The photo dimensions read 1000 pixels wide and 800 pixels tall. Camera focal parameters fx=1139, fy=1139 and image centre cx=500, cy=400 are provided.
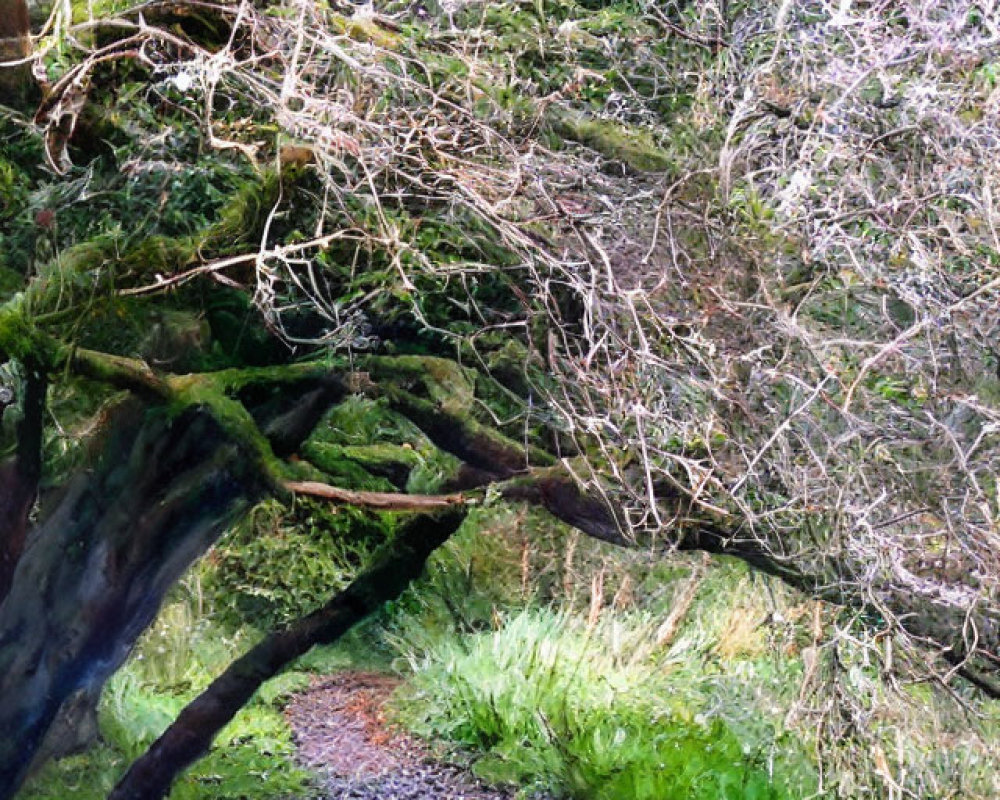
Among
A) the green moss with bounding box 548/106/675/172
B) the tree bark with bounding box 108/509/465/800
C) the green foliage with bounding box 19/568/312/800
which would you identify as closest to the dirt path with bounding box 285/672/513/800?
the green foliage with bounding box 19/568/312/800

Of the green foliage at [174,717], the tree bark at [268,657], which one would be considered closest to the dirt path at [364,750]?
Result: the green foliage at [174,717]

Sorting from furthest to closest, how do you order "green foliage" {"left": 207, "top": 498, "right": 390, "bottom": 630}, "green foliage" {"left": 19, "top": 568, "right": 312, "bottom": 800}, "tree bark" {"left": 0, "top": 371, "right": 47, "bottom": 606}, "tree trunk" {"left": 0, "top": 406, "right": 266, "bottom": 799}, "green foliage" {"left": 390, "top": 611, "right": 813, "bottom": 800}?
"green foliage" {"left": 19, "top": 568, "right": 312, "bottom": 800} < "green foliage" {"left": 390, "top": 611, "right": 813, "bottom": 800} < "green foliage" {"left": 207, "top": 498, "right": 390, "bottom": 630} < "tree trunk" {"left": 0, "top": 406, "right": 266, "bottom": 799} < "tree bark" {"left": 0, "top": 371, "right": 47, "bottom": 606}

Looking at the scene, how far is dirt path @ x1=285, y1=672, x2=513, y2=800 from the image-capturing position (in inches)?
324

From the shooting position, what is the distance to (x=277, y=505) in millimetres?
6832

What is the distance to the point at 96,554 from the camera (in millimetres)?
5297

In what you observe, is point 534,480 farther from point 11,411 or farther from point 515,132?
point 11,411

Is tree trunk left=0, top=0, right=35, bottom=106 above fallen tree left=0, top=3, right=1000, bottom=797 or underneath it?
above

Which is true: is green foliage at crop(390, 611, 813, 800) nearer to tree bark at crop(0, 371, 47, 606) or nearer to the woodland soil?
the woodland soil

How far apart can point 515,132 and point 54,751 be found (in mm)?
5213

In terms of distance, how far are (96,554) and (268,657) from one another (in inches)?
36.8

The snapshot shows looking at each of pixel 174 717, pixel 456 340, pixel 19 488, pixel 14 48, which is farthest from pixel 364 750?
pixel 14 48

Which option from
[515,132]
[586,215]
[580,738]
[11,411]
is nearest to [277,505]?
[11,411]

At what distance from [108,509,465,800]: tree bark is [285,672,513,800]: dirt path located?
2868 millimetres

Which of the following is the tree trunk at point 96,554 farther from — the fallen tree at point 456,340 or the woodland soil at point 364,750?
the woodland soil at point 364,750
